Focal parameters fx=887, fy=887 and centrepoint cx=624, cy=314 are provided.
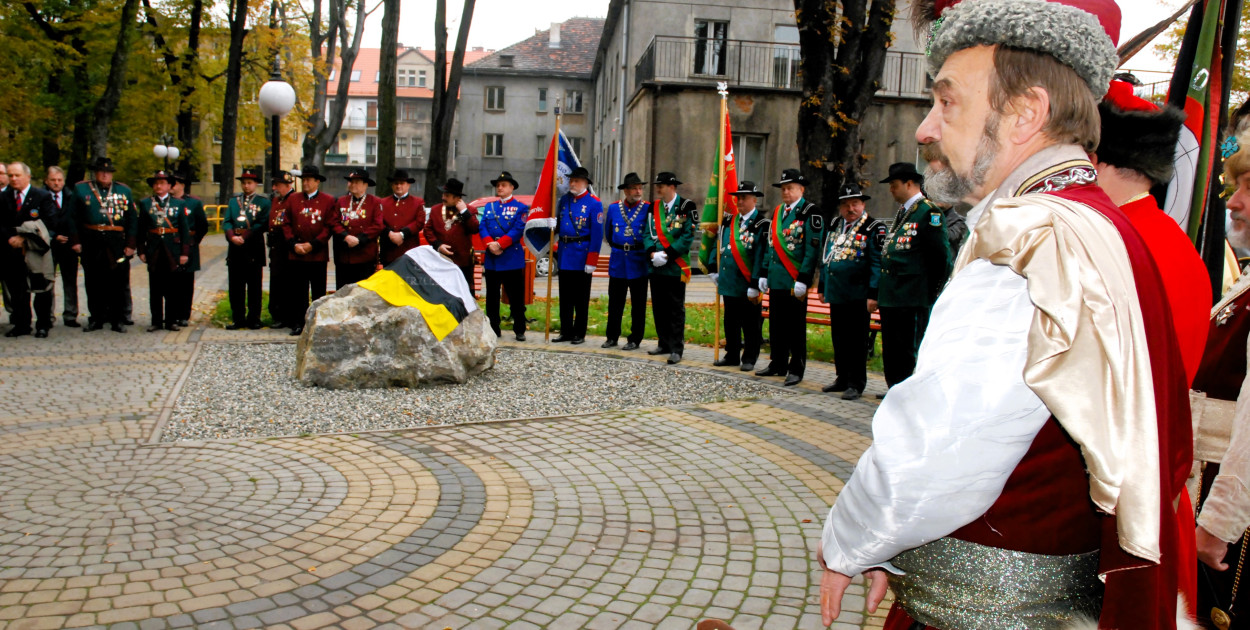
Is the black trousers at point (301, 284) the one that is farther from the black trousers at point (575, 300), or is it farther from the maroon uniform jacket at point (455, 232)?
the black trousers at point (575, 300)

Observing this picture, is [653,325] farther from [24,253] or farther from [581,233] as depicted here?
[24,253]

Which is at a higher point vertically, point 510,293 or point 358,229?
point 358,229

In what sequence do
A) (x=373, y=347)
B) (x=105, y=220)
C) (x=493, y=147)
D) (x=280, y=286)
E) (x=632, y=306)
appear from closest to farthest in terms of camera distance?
(x=373, y=347), (x=632, y=306), (x=105, y=220), (x=280, y=286), (x=493, y=147)

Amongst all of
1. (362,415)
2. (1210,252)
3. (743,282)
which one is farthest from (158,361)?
(1210,252)

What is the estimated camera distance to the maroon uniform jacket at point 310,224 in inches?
451

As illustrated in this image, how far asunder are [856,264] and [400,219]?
20.4ft

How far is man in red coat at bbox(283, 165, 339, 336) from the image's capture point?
451 inches

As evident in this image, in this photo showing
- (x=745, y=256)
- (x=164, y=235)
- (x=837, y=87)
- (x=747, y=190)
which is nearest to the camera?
(x=745, y=256)

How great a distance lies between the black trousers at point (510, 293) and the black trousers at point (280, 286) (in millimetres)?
2675

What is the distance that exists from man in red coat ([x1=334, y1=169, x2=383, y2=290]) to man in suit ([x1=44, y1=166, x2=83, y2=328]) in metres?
3.07

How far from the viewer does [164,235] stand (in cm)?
1123

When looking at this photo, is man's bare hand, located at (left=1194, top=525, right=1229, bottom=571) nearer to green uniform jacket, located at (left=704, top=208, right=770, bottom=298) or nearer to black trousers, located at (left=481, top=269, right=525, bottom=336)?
green uniform jacket, located at (left=704, top=208, right=770, bottom=298)

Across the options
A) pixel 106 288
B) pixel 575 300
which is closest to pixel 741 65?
pixel 575 300

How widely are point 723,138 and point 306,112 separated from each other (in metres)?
22.5
